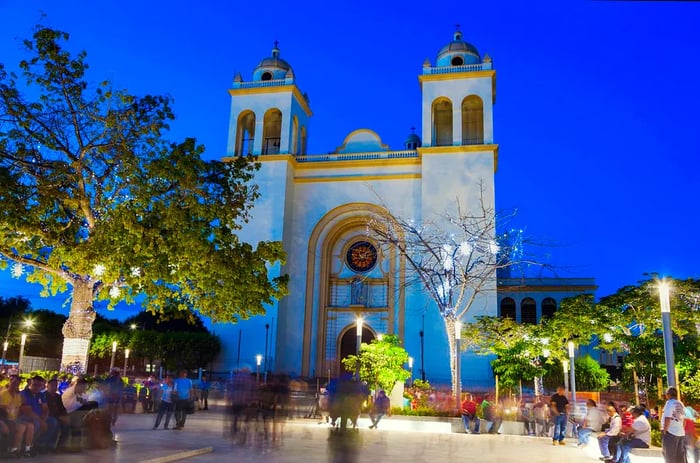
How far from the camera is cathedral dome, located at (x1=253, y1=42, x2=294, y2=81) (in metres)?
35.7

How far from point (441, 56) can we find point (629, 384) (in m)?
22.2

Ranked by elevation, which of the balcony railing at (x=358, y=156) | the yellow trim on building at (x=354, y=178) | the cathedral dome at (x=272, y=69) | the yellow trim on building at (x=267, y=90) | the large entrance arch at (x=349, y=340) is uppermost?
the cathedral dome at (x=272, y=69)

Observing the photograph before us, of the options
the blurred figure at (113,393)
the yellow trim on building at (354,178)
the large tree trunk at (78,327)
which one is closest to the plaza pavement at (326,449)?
the blurred figure at (113,393)

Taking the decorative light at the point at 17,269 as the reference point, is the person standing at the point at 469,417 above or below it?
below

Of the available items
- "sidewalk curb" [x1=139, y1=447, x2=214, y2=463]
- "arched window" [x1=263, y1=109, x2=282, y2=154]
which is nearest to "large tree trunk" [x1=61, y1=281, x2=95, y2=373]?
"sidewalk curb" [x1=139, y1=447, x2=214, y2=463]

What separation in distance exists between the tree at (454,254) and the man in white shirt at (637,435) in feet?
29.7

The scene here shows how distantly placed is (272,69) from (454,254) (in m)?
18.9

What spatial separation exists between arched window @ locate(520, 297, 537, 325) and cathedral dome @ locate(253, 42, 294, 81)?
2356 centimetres

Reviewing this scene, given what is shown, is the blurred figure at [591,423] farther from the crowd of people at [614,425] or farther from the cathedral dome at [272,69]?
the cathedral dome at [272,69]

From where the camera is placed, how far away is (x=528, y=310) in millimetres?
43969

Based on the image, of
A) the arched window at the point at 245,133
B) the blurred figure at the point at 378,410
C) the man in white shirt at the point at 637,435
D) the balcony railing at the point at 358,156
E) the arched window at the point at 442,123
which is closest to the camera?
the man in white shirt at the point at 637,435

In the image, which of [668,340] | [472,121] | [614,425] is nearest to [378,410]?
[614,425]

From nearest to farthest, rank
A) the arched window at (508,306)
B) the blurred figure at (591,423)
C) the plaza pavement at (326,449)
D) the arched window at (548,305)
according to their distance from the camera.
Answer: the plaza pavement at (326,449), the blurred figure at (591,423), the arched window at (548,305), the arched window at (508,306)

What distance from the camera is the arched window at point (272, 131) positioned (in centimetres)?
3538
